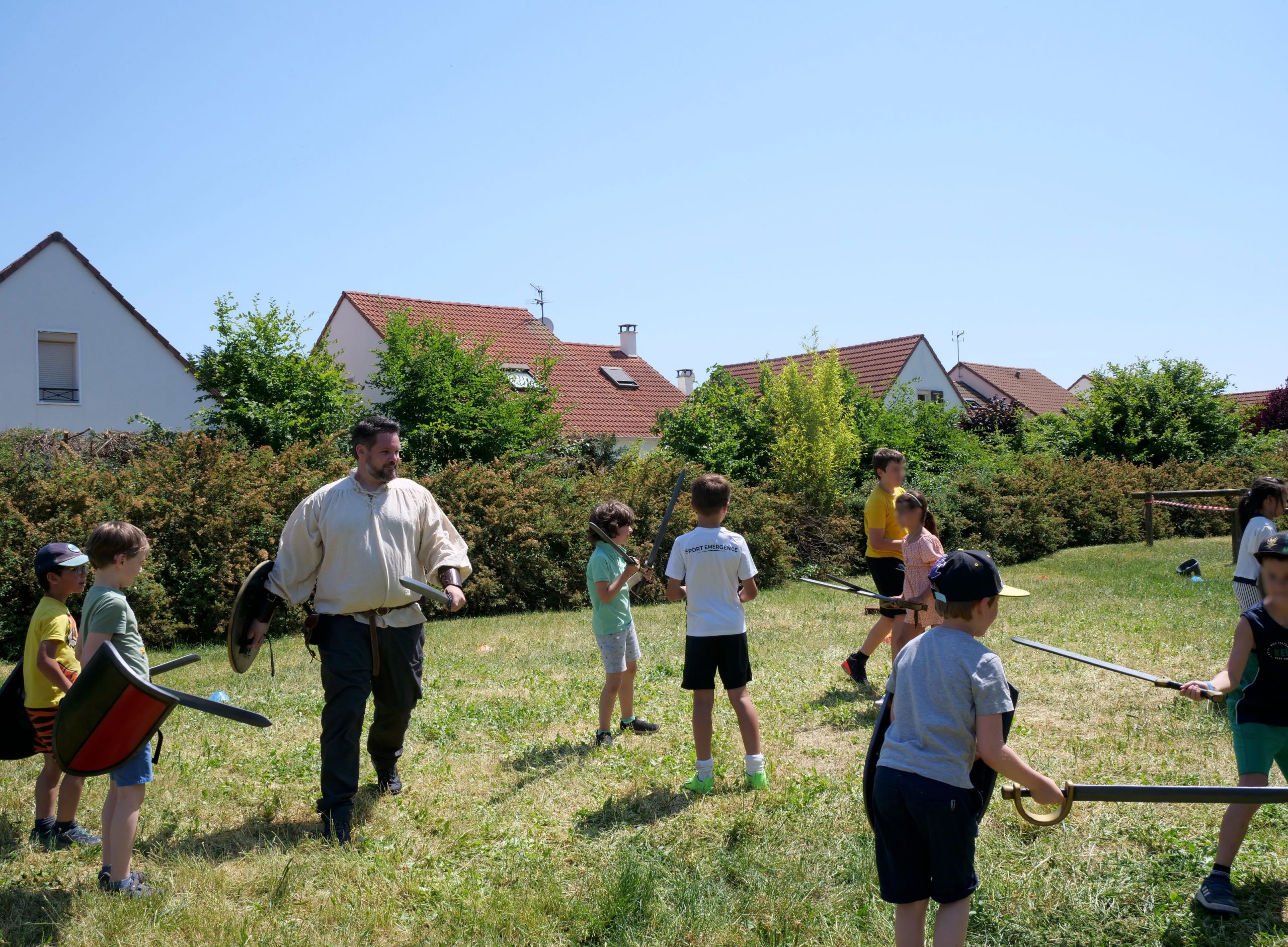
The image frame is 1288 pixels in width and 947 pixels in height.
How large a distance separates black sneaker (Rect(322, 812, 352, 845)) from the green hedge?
6.47 m

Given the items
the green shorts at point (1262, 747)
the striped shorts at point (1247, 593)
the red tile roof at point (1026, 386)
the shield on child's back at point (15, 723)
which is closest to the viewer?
the green shorts at point (1262, 747)

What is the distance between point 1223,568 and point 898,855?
51.6 feet

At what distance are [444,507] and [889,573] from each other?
22.8 feet

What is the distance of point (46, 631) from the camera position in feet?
14.0

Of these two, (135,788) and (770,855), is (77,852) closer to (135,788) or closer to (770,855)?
(135,788)

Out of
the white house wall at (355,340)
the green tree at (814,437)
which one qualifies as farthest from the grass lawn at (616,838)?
the white house wall at (355,340)

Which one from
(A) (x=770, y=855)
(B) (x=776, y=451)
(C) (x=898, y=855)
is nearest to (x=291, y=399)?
(B) (x=776, y=451)

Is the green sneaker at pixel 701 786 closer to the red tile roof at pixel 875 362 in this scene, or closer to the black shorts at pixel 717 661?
the black shorts at pixel 717 661

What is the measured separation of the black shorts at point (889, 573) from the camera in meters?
7.43

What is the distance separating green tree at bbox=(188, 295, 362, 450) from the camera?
17500 mm

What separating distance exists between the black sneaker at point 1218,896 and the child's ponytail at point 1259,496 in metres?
2.45

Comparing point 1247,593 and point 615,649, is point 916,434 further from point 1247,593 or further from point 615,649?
point 615,649

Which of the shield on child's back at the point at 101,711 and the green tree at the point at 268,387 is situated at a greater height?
the green tree at the point at 268,387

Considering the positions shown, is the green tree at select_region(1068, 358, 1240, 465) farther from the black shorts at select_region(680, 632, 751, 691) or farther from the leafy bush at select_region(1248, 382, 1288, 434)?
the black shorts at select_region(680, 632, 751, 691)
